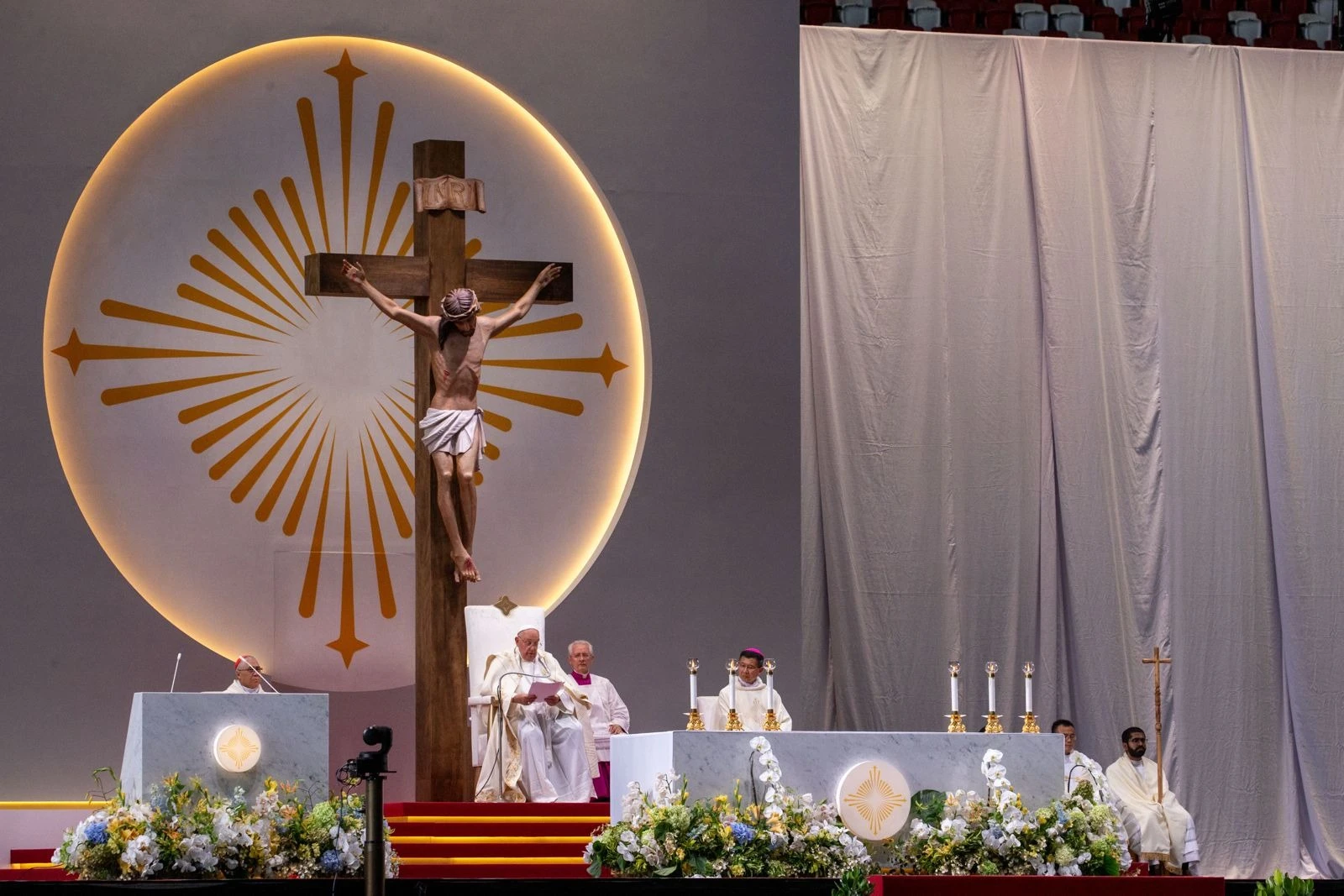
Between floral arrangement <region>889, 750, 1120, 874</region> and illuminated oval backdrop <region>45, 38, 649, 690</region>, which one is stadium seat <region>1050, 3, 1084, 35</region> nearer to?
illuminated oval backdrop <region>45, 38, 649, 690</region>

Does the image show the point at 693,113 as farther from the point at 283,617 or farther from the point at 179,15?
the point at 283,617

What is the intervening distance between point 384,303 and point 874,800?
3.18 metres

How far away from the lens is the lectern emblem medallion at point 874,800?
695 cm

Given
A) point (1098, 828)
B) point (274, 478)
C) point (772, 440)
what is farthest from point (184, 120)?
point (1098, 828)

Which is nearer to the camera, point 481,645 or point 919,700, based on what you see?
point 481,645

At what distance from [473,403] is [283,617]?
1.73m

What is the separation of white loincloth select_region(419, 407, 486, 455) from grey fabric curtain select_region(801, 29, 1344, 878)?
Answer: 3021mm

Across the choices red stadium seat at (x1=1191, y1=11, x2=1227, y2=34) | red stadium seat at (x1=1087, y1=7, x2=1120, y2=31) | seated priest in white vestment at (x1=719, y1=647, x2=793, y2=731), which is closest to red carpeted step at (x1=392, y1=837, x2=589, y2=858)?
seated priest in white vestment at (x1=719, y1=647, x2=793, y2=731)

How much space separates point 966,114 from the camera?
465 inches

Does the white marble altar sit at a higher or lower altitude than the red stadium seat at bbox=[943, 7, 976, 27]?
lower

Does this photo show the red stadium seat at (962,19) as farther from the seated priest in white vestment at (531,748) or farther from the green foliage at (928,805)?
the green foliage at (928,805)

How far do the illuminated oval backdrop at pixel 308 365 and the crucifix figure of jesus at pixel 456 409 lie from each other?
3.98 ft

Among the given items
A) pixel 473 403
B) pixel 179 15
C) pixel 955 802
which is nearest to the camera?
pixel 955 802

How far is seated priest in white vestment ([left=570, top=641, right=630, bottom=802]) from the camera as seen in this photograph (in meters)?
9.50
